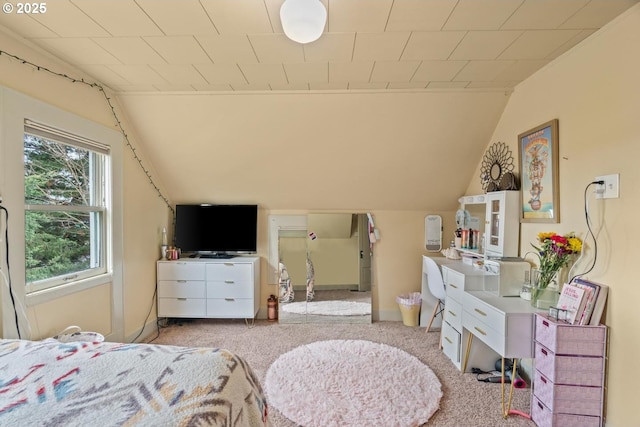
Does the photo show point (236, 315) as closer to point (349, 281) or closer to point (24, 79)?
point (349, 281)

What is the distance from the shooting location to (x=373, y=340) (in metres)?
2.91

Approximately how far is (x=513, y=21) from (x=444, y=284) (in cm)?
211

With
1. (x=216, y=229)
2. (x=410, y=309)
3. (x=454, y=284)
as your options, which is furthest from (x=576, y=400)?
(x=216, y=229)

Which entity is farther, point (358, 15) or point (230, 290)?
point (230, 290)

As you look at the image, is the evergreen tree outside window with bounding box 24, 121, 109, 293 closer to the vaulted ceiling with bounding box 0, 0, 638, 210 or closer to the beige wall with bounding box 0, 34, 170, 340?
the beige wall with bounding box 0, 34, 170, 340

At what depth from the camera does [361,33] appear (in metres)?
1.71

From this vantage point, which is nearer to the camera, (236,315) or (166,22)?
(166,22)

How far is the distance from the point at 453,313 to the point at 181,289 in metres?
2.75

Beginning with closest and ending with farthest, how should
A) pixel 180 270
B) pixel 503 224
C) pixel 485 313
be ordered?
pixel 485 313 < pixel 503 224 < pixel 180 270

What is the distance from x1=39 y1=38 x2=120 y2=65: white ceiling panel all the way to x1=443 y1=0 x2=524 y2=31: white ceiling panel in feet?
7.04

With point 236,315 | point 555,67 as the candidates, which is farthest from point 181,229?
point 555,67

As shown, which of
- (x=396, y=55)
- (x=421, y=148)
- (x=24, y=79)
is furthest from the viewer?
(x=421, y=148)

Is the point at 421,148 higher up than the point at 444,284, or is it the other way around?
the point at 421,148

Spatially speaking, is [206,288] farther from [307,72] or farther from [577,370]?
[577,370]
